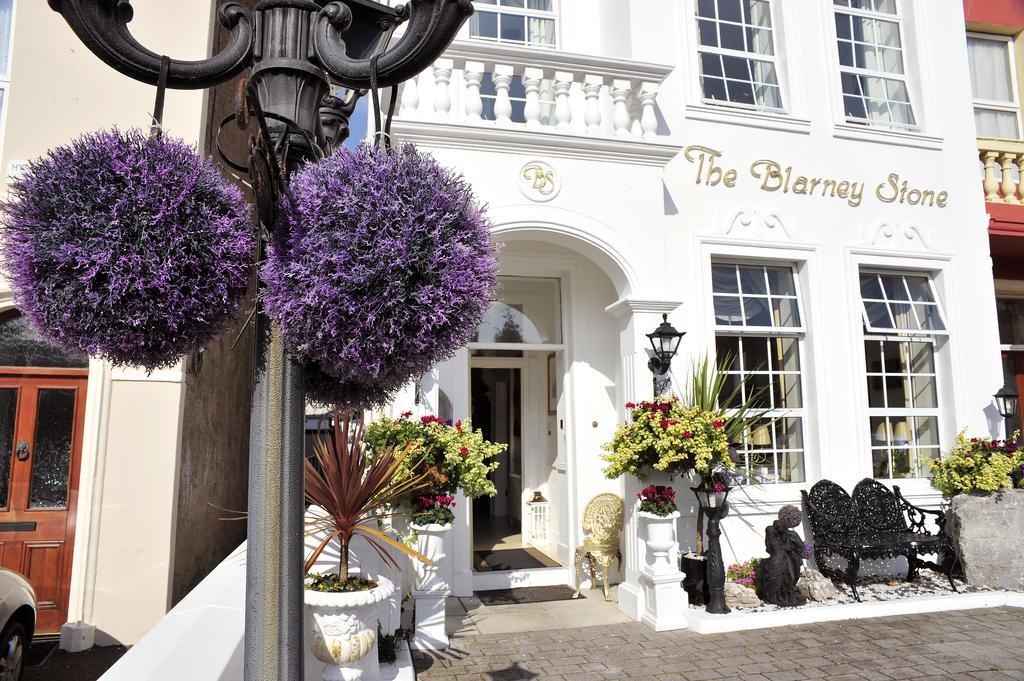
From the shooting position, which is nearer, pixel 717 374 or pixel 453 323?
pixel 453 323

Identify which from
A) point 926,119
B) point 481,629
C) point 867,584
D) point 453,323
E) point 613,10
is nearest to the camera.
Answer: point 453,323

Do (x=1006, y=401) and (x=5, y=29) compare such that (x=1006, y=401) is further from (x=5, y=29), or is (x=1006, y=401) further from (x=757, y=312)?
(x=5, y=29)

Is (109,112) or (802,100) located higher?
(802,100)

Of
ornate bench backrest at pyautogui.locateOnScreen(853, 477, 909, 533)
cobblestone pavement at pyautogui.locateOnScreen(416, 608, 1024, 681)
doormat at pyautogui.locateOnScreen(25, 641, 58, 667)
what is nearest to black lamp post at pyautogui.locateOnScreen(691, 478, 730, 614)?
cobblestone pavement at pyautogui.locateOnScreen(416, 608, 1024, 681)

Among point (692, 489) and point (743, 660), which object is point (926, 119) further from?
point (743, 660)

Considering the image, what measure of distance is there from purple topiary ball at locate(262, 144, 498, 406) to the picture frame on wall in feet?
18.9

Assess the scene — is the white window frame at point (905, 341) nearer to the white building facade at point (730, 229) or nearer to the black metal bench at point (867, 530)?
the white building facade at point (730, 229)

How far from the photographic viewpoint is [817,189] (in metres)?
6.84

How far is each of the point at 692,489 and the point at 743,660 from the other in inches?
57.1

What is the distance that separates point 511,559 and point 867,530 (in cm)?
336

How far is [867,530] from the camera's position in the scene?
597 cm

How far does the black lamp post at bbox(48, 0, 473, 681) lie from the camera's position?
123 centimetres

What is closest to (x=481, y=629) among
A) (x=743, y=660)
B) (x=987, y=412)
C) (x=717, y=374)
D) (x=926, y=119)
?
(x=743, y=660)

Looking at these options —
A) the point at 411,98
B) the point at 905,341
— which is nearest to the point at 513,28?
the point at 411,98
